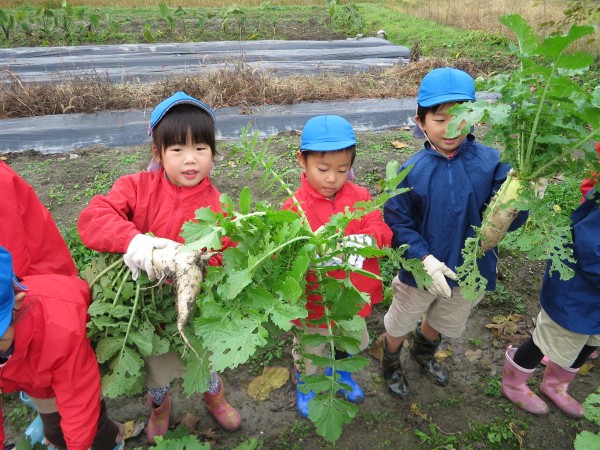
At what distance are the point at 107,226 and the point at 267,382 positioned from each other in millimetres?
A: 1631

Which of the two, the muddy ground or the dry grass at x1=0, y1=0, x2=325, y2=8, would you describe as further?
the dry grass at x1=0, y1=0, x2=325, y2=8

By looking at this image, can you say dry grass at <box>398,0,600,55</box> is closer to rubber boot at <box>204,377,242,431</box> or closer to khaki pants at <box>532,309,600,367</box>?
khaki pants at <box>532,309,600,367</box>

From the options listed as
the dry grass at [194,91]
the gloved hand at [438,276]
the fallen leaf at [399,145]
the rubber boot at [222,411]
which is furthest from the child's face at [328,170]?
the dry grass at [194,91]

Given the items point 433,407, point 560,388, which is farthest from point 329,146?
point 560,388

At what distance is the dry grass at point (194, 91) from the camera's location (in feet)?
21.7

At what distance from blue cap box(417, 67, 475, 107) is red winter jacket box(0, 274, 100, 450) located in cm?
190

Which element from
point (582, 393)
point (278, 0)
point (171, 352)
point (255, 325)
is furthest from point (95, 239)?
point (278, 0)

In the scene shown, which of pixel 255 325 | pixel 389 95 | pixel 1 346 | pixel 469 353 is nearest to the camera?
pixel 255 325

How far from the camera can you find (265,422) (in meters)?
2.61

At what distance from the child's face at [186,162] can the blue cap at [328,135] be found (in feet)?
1.70

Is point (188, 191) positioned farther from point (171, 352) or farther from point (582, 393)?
point (582, 393)

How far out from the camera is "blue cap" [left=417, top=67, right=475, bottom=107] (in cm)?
207

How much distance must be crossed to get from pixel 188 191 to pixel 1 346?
100cm

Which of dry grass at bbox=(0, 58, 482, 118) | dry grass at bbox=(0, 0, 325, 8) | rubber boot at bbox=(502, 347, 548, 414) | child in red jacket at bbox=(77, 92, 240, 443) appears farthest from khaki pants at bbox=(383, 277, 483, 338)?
dry grass at bbox=(0, 0, 325, 8)
